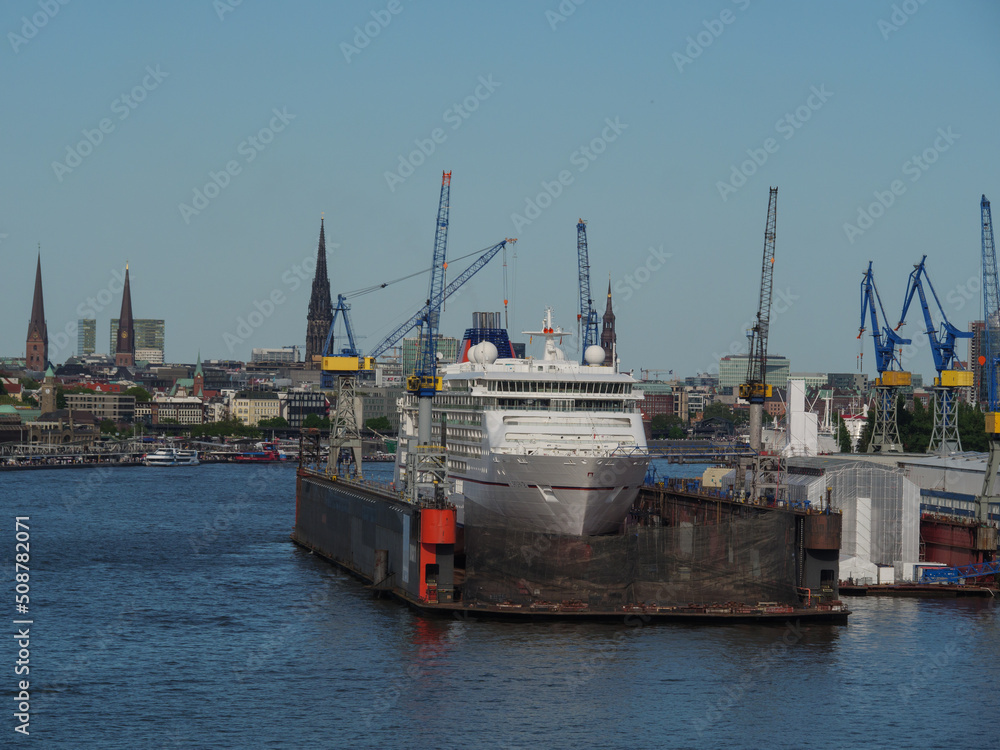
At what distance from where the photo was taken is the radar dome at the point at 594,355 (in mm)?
68438

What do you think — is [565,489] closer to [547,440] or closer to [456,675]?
[547,440]

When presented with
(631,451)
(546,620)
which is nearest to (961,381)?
(631,451)

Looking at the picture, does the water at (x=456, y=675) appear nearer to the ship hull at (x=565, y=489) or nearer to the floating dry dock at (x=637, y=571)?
the floating dry dock at (x=637, y=571)

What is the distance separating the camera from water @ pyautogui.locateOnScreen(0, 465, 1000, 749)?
41.4m

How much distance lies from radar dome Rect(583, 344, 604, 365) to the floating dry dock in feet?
44.7

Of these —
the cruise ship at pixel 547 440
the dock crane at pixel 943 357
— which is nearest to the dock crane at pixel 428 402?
the cruise ship at pixel 547 440

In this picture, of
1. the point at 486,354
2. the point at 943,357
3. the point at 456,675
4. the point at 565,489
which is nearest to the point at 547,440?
the point at 565,489

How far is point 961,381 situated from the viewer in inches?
4065

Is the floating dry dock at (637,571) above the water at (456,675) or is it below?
above

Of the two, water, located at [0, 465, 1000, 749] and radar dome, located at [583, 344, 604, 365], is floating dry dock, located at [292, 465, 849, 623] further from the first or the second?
radar dome, located at [583, 344, 604, 365]

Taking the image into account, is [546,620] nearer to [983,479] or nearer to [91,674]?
[91,674]

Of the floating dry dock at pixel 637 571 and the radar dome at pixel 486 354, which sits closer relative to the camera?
the floating dry dock at pixel 637 571

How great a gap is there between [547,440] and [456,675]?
52.6ft

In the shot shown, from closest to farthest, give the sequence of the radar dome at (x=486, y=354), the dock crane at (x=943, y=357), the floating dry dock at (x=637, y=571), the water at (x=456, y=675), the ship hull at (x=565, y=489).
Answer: the water at (x=456, y=675) < the floating dry dock at (x=637, y=571) < the ship hull at (x=565, y=489) < the radar dome at (x=486, y=354) < the dock crane at (x=943, y=357)
